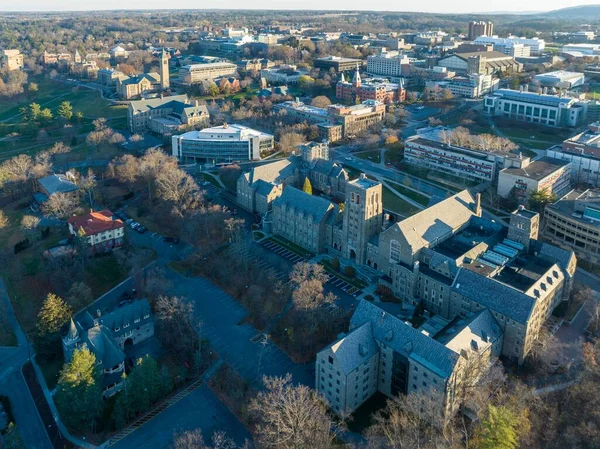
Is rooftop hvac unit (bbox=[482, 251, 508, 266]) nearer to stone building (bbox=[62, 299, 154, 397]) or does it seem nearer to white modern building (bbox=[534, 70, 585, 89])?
stone building (bbox=[62, 299, 154, 397])

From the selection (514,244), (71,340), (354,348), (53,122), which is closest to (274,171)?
(514,244)

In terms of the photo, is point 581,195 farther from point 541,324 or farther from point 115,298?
point 115,298

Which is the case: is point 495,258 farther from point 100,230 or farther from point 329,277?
point 100,230

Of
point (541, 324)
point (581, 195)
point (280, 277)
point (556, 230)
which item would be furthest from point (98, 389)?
point (581, 195)

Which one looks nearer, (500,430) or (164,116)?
(500,430)

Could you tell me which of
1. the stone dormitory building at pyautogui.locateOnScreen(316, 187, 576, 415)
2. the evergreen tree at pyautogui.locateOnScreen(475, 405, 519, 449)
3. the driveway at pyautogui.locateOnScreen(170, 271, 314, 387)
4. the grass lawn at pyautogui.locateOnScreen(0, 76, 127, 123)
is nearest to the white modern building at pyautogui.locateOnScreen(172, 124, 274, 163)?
the stone dormitory building at pyautogui.locateOnScreen(316, 187, 576, 415)

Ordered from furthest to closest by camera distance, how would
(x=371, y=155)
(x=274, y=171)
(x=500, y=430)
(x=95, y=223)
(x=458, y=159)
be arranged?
(x=371, y=155)
(x=458, y=159)
(x=274, y=171)
(x=95, y=223)
(x=500, y=430)
